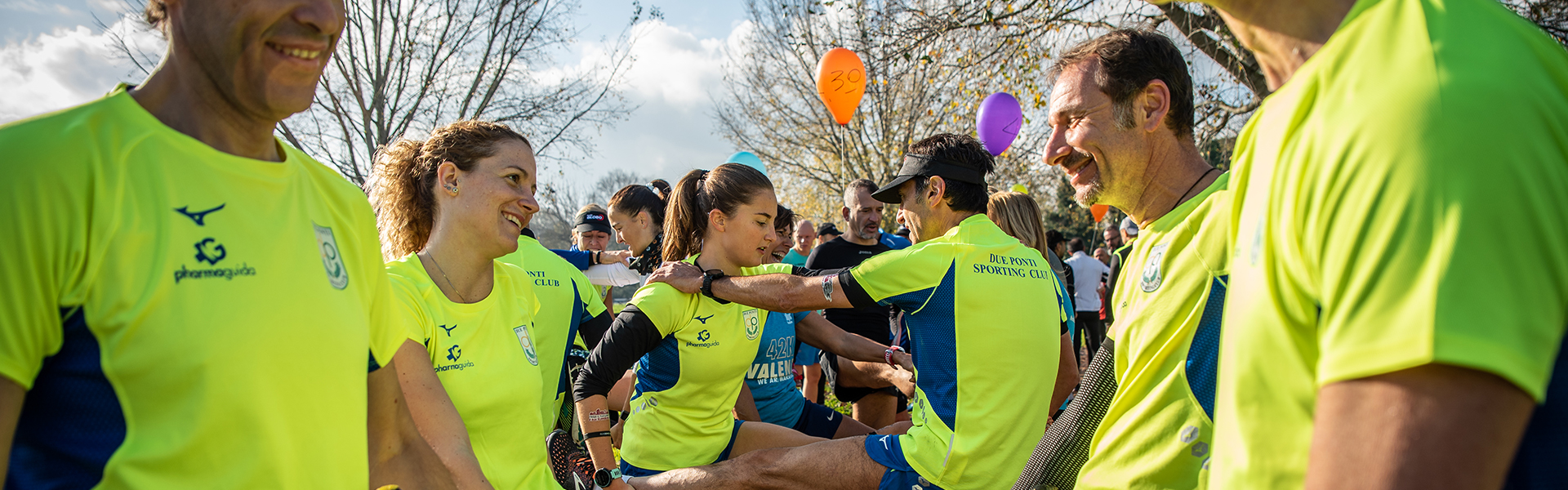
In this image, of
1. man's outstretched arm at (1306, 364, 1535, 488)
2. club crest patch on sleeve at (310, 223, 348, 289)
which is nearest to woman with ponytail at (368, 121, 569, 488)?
club crest patch on sleeve at (310, 223, 348, 289)

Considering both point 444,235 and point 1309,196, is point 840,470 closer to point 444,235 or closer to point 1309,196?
Answer: point 444,235

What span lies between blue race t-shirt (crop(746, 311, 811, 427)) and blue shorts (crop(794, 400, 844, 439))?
0.04 metres

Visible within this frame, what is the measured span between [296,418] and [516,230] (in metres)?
1.40

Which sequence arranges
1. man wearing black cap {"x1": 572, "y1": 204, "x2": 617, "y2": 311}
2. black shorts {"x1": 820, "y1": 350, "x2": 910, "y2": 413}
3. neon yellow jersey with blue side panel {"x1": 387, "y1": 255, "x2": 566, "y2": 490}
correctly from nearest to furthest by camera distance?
neon yellow jersey with blue side panel {"x1": 387, "y1": 255, "x2": 566, "y2": 490} → black shorts {"x1": 820, "y1": 350, "x2": 910, "y2": 413} → man wearing black cap {"x1": 572, "y1": 204, "x2": 617, "y2": 311}

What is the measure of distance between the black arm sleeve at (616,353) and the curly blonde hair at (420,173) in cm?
88

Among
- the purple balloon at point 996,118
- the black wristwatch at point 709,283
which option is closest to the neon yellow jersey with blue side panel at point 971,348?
the black wristwatch at point 709,283

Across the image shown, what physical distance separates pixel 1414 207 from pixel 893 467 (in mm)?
2618

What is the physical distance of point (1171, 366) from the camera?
169 centimetres

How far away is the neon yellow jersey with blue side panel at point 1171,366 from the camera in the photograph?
1.63 metres

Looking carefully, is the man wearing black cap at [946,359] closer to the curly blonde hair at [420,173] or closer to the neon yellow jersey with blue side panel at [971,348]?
the neon yellow jersey with blue side panel at [971,348]

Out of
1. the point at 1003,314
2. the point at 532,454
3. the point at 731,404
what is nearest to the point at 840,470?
the point at 731,404

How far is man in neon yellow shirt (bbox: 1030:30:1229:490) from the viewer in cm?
165

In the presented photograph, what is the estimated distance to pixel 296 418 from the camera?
1332mm

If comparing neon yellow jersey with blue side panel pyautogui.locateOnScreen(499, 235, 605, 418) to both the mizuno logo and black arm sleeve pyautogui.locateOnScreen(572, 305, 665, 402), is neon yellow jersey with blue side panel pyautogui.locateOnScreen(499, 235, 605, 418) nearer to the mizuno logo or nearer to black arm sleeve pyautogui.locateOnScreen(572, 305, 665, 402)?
black arm sleeve pyautogui.locateOnScreen(572, 305, 665, 402)
